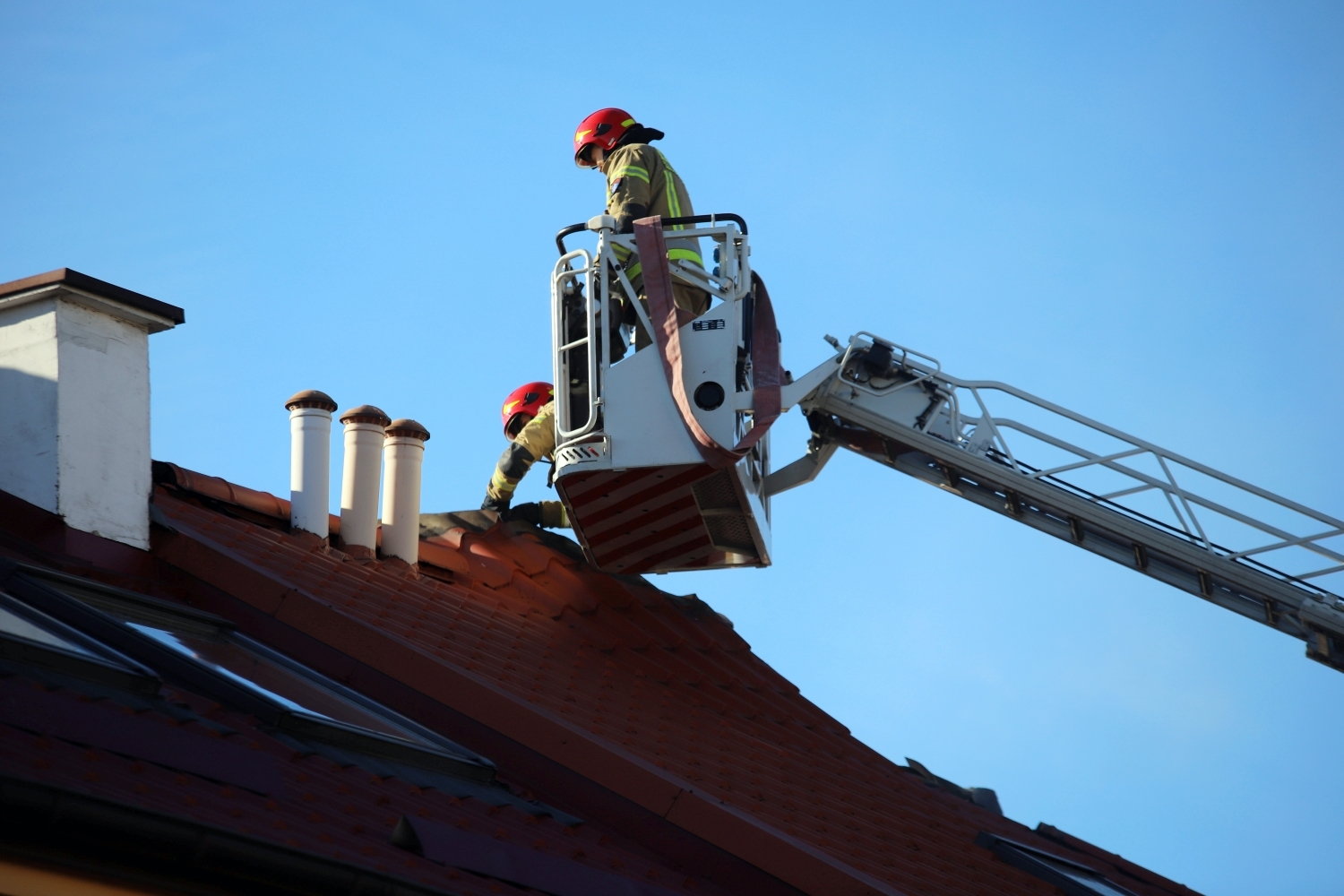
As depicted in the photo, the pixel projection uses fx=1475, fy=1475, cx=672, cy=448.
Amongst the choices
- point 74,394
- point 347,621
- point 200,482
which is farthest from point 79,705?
point 200,482

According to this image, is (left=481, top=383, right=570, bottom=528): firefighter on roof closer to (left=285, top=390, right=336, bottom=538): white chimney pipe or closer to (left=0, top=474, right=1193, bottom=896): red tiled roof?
(left=0, top=474, right=1193, bottom=896): red tiled roof

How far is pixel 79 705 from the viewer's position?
4.11m

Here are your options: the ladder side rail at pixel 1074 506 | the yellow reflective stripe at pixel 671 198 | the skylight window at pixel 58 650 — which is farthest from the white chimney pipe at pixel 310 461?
the ladder side rail at pixel 1074 506

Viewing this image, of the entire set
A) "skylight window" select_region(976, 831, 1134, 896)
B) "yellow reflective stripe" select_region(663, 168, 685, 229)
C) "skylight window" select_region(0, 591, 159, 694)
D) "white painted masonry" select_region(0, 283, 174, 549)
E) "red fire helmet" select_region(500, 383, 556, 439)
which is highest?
"yellow reflective stripe" select_region(663, 168, 685, 229)

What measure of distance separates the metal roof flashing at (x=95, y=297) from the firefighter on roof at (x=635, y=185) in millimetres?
3027

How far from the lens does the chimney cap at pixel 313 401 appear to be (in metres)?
8.28

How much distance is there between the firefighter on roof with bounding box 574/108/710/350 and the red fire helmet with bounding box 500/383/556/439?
1.99m

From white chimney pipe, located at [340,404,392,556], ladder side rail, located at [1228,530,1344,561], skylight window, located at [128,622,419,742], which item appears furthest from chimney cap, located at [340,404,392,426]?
ladder side rail, located at [1228,530,1344,561]

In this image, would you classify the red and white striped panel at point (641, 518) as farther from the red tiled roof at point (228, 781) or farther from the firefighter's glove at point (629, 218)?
the red tiled roof at point (228, 781)

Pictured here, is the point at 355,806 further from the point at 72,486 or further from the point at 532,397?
the point at 532,397

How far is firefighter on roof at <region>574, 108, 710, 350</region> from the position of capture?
938cm

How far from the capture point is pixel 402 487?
902 cm

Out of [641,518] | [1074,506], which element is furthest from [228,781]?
[1074,506]

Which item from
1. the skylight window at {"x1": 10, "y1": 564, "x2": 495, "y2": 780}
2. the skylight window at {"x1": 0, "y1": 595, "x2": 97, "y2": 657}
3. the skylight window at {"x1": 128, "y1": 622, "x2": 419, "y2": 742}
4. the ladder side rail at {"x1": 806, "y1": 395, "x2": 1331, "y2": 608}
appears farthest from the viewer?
the ladder side rail at {"x1": 806, "y1": 395, "x2": 1331, "y2": 608}
